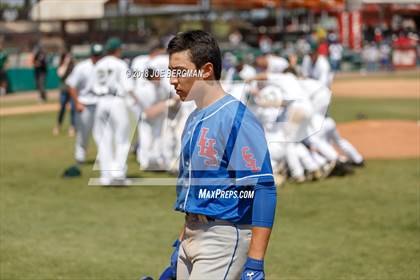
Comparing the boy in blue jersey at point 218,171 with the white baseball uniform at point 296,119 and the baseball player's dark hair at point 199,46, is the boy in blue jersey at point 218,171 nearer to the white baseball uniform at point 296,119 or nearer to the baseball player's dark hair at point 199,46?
the baseball player's dark hair at point 199,46

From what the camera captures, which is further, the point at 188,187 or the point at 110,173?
the point at 110,173

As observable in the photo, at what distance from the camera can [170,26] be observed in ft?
174

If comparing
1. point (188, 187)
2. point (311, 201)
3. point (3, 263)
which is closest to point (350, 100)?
point (311, 201)

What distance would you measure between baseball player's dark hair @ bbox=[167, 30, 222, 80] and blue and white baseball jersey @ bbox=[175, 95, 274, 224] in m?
0.26

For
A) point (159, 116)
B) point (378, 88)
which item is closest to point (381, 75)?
point (378, 88)

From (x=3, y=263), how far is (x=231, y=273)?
4702mm

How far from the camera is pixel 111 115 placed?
1330cm

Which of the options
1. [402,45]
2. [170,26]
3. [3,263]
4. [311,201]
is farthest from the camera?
[170,26]

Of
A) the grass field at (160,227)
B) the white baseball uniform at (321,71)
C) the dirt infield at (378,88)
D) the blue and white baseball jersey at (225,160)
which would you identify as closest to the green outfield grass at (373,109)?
the dirt infield at (378,88)

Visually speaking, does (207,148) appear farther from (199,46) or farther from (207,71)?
(199,46)

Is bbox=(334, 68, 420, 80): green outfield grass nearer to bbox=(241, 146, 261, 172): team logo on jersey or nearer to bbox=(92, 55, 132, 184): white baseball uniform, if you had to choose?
bbox=(92, 55, 132, 184): white baseball uniform

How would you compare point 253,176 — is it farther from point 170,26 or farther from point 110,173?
point 170,26

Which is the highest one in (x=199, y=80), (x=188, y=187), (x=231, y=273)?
(x=199, y=80)

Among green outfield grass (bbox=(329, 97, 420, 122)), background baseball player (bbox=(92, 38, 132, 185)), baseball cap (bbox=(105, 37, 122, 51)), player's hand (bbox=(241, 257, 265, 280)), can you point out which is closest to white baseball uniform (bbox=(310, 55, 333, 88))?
background baseball player (bbox=(92, 38, 132, 185))
